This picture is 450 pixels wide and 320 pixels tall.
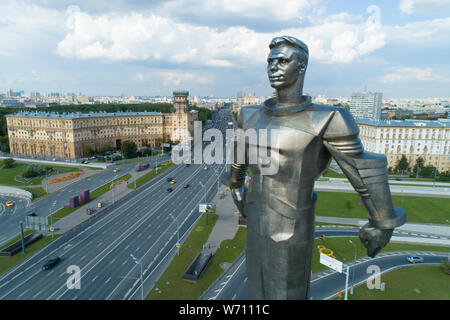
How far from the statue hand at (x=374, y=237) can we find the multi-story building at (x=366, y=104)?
16305 centimetres

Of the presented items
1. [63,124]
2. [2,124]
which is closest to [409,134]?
[63,124]

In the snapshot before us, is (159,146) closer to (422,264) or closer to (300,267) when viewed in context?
(422,264)

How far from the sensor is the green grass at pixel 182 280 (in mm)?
22438

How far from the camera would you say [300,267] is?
22.4 feet

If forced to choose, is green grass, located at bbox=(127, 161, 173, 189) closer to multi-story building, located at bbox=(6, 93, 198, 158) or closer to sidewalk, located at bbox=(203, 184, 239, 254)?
sidewalk, located at bbox=(203, 184, 239, 254)

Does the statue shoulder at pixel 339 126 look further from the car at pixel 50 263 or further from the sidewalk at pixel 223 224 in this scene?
the car at pixel 50 263

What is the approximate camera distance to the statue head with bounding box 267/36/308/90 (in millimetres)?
6496

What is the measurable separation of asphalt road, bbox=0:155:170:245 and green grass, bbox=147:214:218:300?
766 inches

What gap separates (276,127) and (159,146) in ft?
310

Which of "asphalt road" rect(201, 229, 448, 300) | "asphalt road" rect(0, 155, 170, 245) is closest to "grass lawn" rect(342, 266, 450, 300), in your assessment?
"asphalt road" rect(201, 229, 448, 300)

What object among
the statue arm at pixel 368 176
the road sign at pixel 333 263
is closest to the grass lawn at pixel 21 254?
the road sign at pixel 333 263

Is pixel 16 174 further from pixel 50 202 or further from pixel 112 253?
pixel 112 253

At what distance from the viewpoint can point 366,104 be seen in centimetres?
17138

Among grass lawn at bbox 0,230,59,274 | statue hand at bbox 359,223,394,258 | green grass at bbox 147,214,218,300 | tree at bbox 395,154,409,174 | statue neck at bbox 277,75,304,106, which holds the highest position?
statue neck at bbox 277,75,304,106
